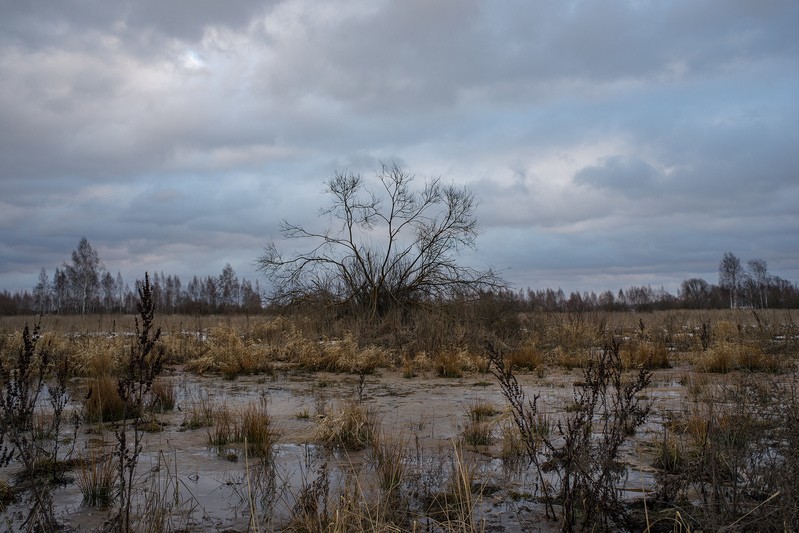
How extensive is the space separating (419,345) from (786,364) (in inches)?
335

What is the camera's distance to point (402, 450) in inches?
201

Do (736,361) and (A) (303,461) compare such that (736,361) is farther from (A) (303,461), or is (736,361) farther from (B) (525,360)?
(A) (303,461)

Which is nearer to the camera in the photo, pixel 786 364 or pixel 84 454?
pixel 84 454

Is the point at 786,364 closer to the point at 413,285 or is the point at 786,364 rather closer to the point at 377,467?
the point at 377,467

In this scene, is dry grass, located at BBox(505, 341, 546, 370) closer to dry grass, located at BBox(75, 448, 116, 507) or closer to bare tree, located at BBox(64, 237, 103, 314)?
dry grass, located at BBox(75, 448, 116, 507)

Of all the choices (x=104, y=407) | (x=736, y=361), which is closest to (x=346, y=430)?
(x=104, y=407)

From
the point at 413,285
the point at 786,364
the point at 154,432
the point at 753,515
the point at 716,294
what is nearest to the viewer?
the point at 753,515

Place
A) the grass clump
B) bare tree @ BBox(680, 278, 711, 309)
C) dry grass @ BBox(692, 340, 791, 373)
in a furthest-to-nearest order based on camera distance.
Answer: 1. bare tree @ BBox(680, 278, 711, 309)
2. dry grass @ BBox(692, 340, 791, 373)
3. the grass clump

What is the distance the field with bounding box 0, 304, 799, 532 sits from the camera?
3.57m

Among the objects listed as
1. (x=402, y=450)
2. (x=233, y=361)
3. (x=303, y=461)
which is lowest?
(x=303, y=461)

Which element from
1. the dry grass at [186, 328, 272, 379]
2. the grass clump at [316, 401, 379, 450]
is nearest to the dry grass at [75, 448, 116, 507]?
the grass clump at [316, 401, 379, 450]

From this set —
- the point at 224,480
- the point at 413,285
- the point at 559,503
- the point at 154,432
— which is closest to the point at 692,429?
the point at 559,503

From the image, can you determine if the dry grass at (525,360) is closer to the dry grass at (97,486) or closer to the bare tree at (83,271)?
the dry grass at (97,486)

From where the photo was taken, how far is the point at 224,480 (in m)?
4.75
